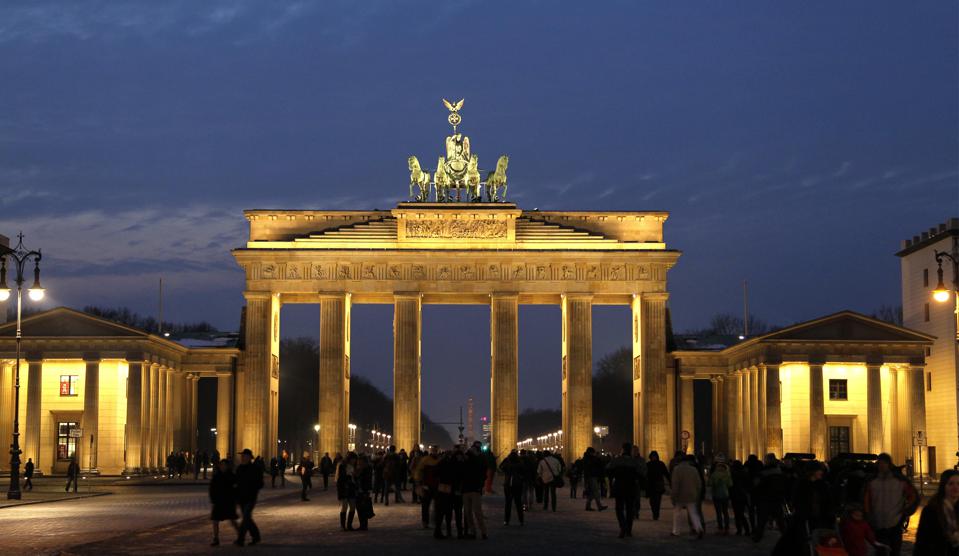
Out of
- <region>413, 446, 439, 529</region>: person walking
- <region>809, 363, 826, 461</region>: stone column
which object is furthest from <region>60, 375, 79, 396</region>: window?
<region>413, 446, 439, 529</region>: person walking

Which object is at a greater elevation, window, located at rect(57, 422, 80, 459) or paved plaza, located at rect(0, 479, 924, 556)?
window, located at rect(57, 422, 80, 459)

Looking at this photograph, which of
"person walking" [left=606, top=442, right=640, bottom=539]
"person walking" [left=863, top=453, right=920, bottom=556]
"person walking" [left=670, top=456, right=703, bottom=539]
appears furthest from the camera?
"person walking" [left=670, top=456, right=703, bottom=539]

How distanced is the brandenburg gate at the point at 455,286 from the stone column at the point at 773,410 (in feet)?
31.8

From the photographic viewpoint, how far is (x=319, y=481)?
7794 centimetres

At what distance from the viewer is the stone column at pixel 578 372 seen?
284 feet

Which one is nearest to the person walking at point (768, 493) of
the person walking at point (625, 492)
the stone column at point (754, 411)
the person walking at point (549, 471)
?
the person walking at point (625, 492)

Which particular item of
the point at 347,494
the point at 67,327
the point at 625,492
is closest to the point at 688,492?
the point at 625,492

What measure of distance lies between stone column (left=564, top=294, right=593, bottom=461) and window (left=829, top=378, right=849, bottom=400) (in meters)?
14.7

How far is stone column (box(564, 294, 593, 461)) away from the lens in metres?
86.7

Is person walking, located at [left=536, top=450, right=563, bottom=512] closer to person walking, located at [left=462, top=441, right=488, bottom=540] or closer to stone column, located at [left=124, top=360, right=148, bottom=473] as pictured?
person walking, located at [left=462, top=441, right=488, bottom=540]

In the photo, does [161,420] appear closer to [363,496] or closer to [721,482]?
[363,496]

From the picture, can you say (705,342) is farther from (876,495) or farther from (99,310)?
(99,310)

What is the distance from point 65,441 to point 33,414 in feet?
15.6

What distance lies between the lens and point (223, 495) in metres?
28.1
